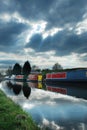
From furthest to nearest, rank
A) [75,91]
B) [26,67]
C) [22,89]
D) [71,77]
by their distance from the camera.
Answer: [26,67]
[71,77]
[22,89]
[75,91]

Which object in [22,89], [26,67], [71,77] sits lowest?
[22,89]

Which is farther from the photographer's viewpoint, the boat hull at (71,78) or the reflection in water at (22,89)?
the boat hull at (71,78)

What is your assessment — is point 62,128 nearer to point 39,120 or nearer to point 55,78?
point 39,120

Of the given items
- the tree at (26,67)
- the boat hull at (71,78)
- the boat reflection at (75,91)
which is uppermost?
the tree at (26,67)

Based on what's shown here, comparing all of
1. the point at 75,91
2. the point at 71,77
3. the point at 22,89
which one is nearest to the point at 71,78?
the point at 71,77

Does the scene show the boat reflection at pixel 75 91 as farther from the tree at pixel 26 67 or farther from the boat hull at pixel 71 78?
the tree at pixel 26 67

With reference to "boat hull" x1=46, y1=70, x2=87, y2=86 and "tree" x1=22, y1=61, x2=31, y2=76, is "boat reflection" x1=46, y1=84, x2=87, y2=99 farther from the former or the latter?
"tree" x1=22, y1=61, x2=31, y2=76

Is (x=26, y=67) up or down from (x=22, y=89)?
up

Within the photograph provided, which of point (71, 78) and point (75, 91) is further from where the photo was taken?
point (71, 78)

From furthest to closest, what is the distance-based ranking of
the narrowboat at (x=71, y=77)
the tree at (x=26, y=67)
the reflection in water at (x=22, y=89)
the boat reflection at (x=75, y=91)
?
the tree at (x=26, y=67)
the narrowboat at (x=71, y=77)
the reflection in water at (x=22, y=89)
the boat reflection at (x=75, y=91)

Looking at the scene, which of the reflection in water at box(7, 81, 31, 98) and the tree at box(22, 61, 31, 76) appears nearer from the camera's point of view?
the reflection in water at box(7, 81, 31, 98)

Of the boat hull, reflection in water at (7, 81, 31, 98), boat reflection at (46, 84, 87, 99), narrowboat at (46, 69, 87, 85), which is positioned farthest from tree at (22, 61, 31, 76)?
boat reflection at (46, 84, 87, 99)

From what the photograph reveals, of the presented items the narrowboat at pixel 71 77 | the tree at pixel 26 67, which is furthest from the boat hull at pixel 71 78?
the tree at pixel 26 67

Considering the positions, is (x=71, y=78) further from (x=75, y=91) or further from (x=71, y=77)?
(x=75, y=91)
